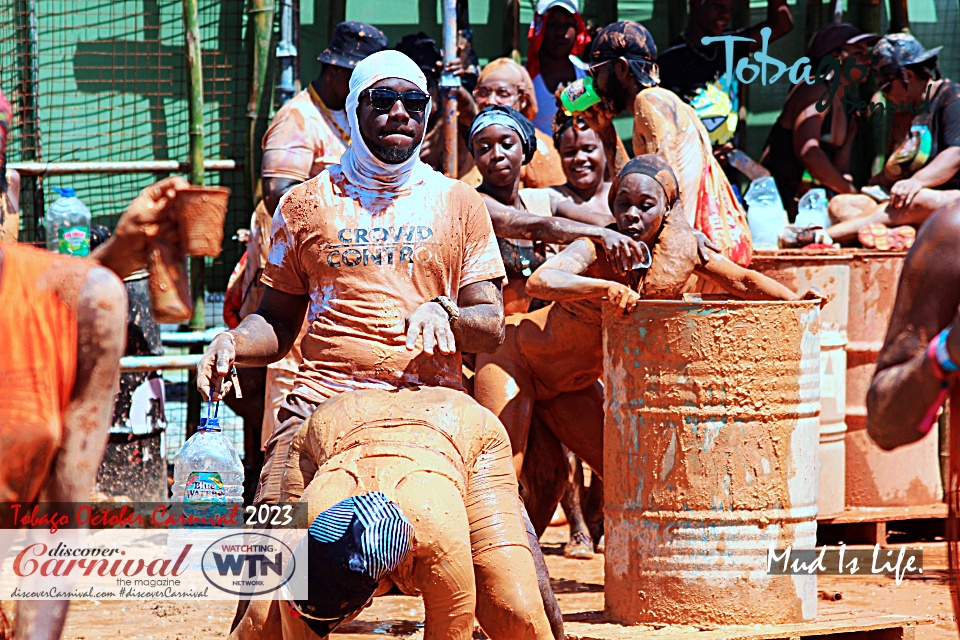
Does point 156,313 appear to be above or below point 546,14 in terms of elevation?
below

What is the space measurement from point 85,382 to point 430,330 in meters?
1.39

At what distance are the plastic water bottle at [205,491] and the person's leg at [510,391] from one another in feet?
4.61

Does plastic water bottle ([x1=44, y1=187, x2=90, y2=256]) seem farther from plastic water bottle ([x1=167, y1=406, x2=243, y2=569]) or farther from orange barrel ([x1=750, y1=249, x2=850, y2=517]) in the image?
orange barrel ([x1=750, y1=249, x2=850, y2=517])

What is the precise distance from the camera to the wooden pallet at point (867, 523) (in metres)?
7.67

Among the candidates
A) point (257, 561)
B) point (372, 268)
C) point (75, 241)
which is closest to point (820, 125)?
point (75, 241)

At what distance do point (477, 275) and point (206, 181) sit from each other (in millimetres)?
5447

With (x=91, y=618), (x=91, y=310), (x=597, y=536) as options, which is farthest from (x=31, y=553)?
(x=597, y=536)

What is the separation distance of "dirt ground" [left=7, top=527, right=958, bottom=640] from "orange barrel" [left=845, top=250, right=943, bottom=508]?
60 cm

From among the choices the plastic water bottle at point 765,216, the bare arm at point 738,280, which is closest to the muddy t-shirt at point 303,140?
the bare arm at point 738,280

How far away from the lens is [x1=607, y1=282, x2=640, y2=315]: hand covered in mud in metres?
5.54

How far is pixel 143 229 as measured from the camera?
3195 mm

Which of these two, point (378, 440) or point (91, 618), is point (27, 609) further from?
point (91, 618)

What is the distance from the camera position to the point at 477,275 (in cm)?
482

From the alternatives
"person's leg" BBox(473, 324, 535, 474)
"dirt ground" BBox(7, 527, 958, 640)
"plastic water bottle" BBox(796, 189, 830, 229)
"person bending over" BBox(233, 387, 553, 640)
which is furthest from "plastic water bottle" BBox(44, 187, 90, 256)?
→ "person bending over" BBox(233, 387, 553, 640)
